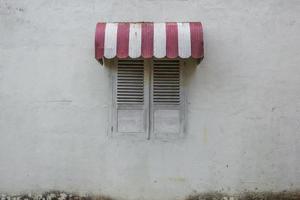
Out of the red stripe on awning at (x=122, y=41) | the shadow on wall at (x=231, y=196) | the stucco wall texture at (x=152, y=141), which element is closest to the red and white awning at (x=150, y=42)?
the red stripe on awning at (x=122, y=41)

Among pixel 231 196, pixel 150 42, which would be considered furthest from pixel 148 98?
pixel 231 196

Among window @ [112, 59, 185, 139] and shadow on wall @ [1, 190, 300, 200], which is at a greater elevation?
window @ [112, 59, 185, 139]

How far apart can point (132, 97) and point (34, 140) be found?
5.95 ft

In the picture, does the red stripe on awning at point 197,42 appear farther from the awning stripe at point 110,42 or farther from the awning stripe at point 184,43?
the awning stripe at point 110,42

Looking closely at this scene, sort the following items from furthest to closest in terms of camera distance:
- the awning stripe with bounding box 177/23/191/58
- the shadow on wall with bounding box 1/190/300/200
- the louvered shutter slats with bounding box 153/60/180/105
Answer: the louvered shutter slats with bounding box 153/60/180/105 < the shadow on wall with bounding box 1/190/300/200 < the awning stripe with bounding box 177/23/191/58

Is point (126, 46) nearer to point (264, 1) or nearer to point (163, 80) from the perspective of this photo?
point (163, 80)

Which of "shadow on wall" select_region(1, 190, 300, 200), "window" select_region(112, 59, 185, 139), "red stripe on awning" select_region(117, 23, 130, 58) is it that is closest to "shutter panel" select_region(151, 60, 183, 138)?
"window" select_region(112, 59, 185, 139)

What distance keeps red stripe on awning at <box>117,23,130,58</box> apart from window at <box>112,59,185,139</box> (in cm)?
55

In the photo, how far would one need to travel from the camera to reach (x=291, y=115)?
18.6 ft

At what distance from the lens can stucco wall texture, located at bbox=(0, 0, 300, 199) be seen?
18.6 ft

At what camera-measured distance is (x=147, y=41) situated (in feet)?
17.3

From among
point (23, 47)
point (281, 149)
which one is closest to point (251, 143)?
point (281, 149)

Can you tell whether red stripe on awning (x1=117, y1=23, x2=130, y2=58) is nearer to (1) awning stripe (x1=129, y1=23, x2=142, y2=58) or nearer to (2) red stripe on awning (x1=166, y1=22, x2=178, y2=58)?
(1) awning stripe (x1=129, y1=23, x2=142, y2=58)

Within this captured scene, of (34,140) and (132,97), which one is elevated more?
(132,97)
